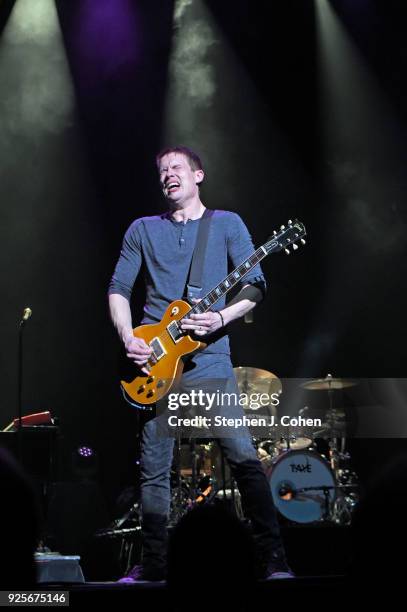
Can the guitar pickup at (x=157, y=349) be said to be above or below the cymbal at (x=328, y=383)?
below

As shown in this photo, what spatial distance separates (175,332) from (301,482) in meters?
3.66

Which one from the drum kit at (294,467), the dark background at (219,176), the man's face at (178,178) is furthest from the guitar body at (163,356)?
the dark background at (219,176)

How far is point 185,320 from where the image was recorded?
4.09 m

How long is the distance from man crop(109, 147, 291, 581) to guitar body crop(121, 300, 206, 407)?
0.17 ft

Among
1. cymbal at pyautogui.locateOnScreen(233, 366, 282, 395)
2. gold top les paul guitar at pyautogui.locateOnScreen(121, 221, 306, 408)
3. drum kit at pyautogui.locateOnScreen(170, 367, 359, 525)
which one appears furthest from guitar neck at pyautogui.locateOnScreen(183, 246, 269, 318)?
cymbal at pyautogui.locateOnScreen(233, 366, 282, 395)

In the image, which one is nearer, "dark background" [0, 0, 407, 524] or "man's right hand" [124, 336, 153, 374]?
"man's right hand" [124, 336, 153, 374]

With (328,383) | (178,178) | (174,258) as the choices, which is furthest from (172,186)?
(328,383)

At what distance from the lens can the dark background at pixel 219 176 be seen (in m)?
8.09

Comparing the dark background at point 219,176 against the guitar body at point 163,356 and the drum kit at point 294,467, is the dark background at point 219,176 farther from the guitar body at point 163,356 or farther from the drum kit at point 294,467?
the guitar body at point 163,356

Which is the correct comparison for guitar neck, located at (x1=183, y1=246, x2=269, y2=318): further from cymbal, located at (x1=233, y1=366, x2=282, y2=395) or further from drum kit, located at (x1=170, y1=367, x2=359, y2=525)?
cymbal, located at (x1=233, y1=366, x2=282, y2=395)

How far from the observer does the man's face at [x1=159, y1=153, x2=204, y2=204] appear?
4.45m

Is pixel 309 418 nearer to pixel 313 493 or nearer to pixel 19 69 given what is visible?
pixel 313 493

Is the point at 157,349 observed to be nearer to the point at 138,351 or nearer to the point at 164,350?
the point at 164,350

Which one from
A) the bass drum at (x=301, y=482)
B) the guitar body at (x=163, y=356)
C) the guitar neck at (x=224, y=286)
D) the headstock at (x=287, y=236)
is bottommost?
the bass drum at (x=301, y=482)
